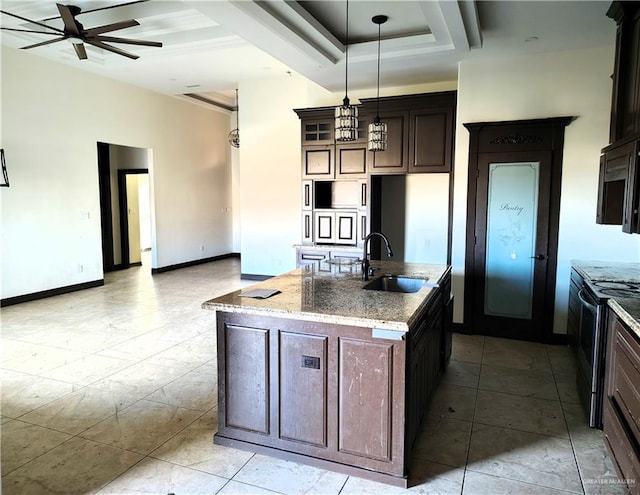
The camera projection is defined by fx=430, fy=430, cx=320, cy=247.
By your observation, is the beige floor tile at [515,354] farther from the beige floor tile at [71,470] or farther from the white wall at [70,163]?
the white wall at [70,163]

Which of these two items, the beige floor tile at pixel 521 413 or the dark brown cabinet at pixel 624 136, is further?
the beige floor tile at pixel 521 413

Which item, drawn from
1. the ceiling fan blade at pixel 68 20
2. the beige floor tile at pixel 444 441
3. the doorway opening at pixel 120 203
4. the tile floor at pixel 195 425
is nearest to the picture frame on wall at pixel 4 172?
the tile floor at pixel 195 425

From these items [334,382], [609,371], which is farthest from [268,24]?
[609,371]

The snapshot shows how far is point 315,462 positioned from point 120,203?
8.16 metres

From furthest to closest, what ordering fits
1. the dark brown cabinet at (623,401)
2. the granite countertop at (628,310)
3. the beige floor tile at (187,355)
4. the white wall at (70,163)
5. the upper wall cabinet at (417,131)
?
1. the white wall at (70,163)
2. the upper wall cabinet at (417,131)
3. the beige floor tile at (187,355)
4. the granite countertop at (628,310)
5. the dark brown cabinet at (623,401)

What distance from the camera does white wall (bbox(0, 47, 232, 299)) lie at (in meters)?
5.84

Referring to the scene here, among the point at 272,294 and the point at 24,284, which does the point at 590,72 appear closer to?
the point at 272,294

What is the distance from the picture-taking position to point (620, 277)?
10.6 feet

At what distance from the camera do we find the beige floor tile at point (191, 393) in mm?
3191

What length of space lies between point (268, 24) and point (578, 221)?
3625mm

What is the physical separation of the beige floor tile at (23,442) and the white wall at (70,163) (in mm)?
3793

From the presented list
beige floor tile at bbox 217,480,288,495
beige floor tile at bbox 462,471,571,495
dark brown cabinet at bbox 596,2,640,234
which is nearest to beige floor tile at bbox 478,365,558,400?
beige floor tile at bbox 462,471,571,495

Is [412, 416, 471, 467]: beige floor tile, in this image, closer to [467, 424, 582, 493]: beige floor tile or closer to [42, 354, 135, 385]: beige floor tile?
[467, 424, 582, 493]: beige floor tile

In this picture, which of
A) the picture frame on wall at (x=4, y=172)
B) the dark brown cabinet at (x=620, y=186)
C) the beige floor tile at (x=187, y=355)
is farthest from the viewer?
the picture frame on wall at (x=4, y=172)
